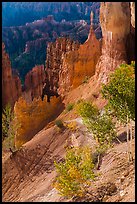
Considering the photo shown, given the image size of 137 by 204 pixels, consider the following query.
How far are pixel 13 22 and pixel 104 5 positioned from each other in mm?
94403

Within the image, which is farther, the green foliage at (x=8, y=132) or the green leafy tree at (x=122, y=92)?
the green foliage at (x=8, y=132)

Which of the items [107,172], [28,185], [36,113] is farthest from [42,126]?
[107,172]

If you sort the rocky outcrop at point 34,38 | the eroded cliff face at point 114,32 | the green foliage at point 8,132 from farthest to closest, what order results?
the rocky outcrop at point 34,38
the eroded cliff face at point 114,32
the green foliage at point 8,132

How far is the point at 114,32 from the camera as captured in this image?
29.4m

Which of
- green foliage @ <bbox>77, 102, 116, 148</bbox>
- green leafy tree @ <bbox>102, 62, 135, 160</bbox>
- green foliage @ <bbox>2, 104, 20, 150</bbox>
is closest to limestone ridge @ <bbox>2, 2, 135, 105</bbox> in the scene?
green foliage @ <bbox>2, 104, 20, 150</bbox>

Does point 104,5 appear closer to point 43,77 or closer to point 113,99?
point 113,99

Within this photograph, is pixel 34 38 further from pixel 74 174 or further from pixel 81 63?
pixel 74 174

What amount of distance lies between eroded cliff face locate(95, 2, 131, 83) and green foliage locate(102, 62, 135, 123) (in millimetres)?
15951

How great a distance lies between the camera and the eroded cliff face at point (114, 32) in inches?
1125

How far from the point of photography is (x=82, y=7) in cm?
11244

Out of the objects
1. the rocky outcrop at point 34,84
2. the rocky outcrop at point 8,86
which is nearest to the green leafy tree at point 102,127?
the rocky outcrop at point 8,86

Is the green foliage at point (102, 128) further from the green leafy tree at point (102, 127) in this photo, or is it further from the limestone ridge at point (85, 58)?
the limestone ridge at point (85, 58)

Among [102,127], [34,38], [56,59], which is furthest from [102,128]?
[34,38]

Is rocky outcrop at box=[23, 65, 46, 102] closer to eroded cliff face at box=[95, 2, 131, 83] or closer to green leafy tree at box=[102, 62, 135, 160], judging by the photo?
eroded cliff face at box=[95, 2, 131, 83]
